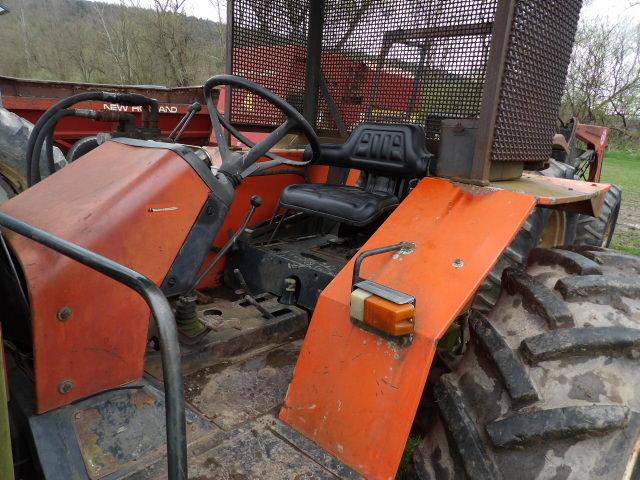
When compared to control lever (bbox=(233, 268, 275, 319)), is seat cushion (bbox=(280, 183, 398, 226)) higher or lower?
higher

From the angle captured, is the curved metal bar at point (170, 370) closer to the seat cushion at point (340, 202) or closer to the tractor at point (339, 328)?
the tractor at point (339, 328)

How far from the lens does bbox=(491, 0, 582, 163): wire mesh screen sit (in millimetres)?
1507

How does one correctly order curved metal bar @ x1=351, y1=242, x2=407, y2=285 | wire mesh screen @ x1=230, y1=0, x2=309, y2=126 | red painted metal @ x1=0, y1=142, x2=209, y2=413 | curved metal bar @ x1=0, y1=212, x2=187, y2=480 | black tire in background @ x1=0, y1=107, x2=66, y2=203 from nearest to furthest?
curved metal bar @ x1=0, y1=212, x2=187, y2=480 < red painted metal @ x1=0, y1=142, x2=209, y2=413 < curved metal bar @ x1=351, y1=242, x2=407, y2=285 < wire mesh screen @ x1=230, y1=0, x2=309, y2=126 < black tire in background @ x1=0, y1=107, x2=66, y2=203

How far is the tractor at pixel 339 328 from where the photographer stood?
1.06 metres

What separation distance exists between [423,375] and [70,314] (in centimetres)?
84

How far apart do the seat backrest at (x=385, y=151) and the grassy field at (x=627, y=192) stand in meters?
3.42

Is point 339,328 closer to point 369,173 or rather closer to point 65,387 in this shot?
point 65,387

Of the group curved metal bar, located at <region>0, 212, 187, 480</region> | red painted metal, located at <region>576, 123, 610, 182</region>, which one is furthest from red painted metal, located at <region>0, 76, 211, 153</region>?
curved metal bar, located at <region>0, 212, 187, 480</region>

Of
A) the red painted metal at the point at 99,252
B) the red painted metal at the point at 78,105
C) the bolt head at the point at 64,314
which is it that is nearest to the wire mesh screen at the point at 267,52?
the red painted metal at the point at 99,252

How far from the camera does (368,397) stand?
4.03 feet

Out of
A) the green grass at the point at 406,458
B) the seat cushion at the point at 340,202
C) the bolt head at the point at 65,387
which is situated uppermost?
the seat cushion at the point at 340,202

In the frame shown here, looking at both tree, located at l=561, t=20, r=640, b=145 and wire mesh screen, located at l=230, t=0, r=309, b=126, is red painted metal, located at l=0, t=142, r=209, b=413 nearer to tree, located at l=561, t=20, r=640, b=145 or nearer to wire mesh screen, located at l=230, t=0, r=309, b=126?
wire mesh screen, located at l=230, t=0, r=309, b=126

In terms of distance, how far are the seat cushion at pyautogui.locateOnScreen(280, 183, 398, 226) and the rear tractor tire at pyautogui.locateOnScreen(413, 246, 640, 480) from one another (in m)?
0.74

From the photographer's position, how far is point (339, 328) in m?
1.34
